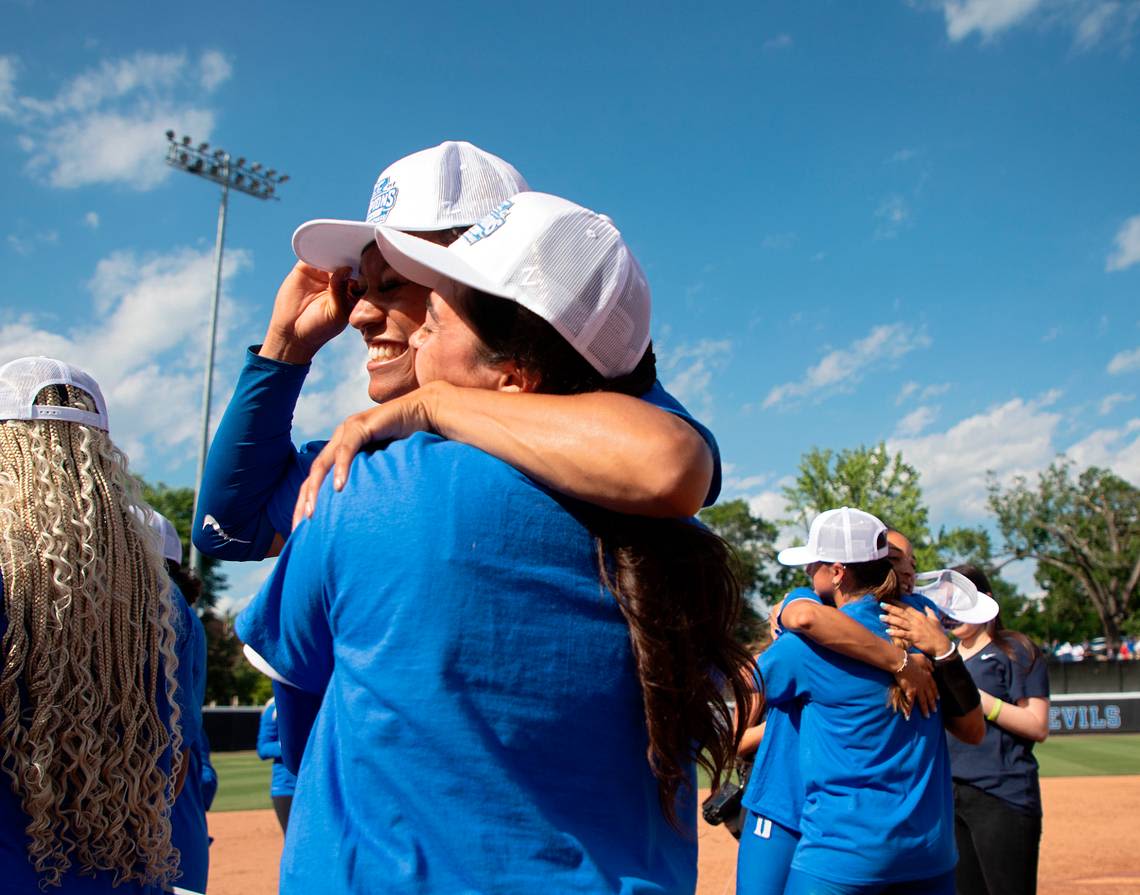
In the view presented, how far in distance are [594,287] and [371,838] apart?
0.85 metres

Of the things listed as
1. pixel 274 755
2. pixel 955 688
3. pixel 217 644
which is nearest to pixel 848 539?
pixel 955 688

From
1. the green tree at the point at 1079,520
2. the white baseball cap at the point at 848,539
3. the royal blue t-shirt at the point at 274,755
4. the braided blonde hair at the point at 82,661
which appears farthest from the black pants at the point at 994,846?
the green tree at the point at 1079,520

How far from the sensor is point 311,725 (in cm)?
161

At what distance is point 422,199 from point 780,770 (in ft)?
11.5

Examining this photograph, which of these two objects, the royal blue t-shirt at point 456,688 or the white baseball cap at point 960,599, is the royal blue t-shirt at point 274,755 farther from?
the royal blue t-shirt at point 456,688

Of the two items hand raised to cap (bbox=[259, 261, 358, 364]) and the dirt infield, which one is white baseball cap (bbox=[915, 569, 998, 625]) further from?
hand raised to cap (bbox=[259, 261, 358, 364])

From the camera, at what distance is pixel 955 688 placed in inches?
183

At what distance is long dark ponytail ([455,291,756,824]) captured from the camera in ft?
4.86

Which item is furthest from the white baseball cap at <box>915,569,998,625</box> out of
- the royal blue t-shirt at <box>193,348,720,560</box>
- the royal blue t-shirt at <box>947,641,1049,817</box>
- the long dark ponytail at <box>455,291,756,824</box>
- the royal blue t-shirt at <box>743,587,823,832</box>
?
the long dark ponytail at <box>455,291,756,824</box>

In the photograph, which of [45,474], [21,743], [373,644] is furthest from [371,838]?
[45,474]

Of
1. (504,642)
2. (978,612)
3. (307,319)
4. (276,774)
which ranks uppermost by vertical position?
(307,319)

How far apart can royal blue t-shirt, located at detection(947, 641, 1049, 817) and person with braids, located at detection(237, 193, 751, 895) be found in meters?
4.72

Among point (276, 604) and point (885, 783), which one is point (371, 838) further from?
point (885, 783)

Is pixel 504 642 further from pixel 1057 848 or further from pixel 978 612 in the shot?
pixel 1057 848
